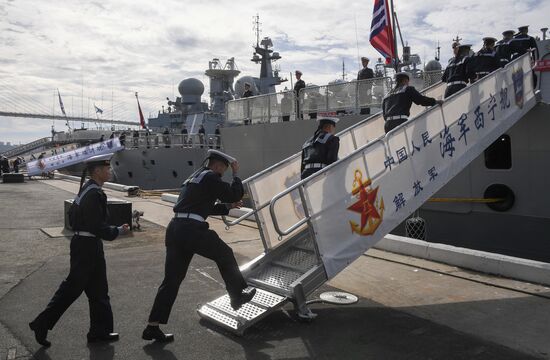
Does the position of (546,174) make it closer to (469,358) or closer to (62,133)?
(469,358)

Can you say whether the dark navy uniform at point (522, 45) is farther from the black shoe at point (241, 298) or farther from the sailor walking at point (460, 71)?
the black shoe at point (241, 298)

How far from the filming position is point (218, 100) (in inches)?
1452

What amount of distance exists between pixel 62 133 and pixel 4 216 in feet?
179

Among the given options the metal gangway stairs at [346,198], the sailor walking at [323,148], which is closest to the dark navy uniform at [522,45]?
the metal gangway stairs at [346,198]

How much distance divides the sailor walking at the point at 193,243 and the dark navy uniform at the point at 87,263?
0.47 metres

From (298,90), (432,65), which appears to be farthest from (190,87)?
(298,90)

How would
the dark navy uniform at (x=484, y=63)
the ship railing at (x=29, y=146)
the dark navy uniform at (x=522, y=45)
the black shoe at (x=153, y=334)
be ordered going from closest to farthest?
the black shoe at (x=153, y=334), the dark navy uniform at (x=484, y=63), the dark navy uniform at (x=522, y=45), the ship railing at (x=29, y=146)

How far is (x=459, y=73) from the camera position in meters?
8.01

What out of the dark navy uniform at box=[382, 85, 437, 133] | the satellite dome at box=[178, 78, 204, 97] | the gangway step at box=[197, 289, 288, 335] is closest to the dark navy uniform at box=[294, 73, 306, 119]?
the dark navy uniform at box=[382, 85, 437, 133]

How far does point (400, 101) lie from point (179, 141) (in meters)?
22.2

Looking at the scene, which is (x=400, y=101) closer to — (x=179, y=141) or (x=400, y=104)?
(x=400, y=104)

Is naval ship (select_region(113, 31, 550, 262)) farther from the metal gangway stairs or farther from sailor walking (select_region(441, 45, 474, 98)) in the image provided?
the metal gangway stairs

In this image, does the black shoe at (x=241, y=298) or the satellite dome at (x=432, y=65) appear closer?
the black shoe at (x=241, y=298)

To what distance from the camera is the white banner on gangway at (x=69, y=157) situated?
93.2ft
